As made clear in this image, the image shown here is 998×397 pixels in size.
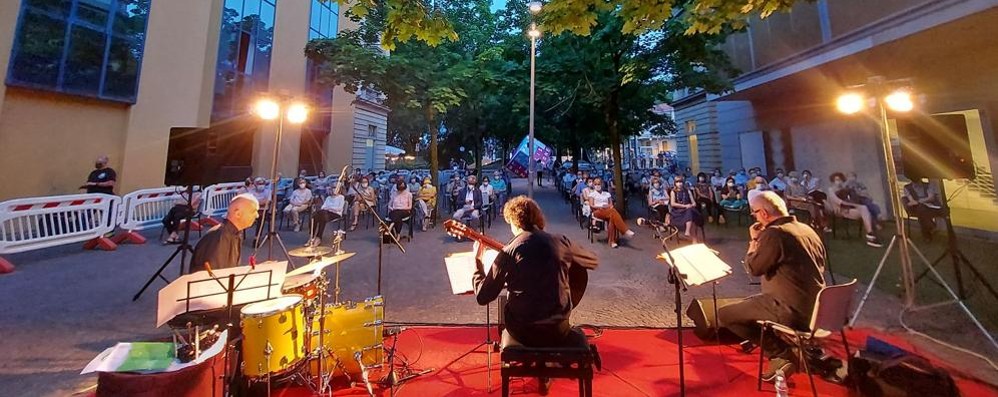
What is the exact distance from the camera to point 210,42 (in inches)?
524

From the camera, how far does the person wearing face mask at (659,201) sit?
31.0 feet

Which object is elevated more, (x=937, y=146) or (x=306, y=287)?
(x=937, y=146)

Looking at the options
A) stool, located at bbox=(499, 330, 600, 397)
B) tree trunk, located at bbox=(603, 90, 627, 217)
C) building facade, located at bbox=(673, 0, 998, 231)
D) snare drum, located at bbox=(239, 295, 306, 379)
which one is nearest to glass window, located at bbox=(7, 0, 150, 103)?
snare drum, located at bbox=(239, 295, 306, 379)

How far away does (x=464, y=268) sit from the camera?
314cm

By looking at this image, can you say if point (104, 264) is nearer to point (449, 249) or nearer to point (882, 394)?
point (449, 249)

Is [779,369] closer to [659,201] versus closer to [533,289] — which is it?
[533,289]

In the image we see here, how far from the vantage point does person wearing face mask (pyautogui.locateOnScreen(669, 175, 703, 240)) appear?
27.2 feet

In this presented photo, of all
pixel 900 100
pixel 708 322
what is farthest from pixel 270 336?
pixel 900 100

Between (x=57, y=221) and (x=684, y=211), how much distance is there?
526 inches

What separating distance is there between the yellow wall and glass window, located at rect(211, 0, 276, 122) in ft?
10.5

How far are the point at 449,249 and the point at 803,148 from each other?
13.0 metres

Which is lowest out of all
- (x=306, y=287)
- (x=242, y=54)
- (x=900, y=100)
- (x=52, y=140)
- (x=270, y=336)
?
(x=270, y=336)

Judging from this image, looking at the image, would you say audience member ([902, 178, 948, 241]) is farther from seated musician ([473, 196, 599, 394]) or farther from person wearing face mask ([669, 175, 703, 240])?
seated musician ([473, 196, 599, 394])

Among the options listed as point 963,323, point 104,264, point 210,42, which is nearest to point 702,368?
point 963,323
